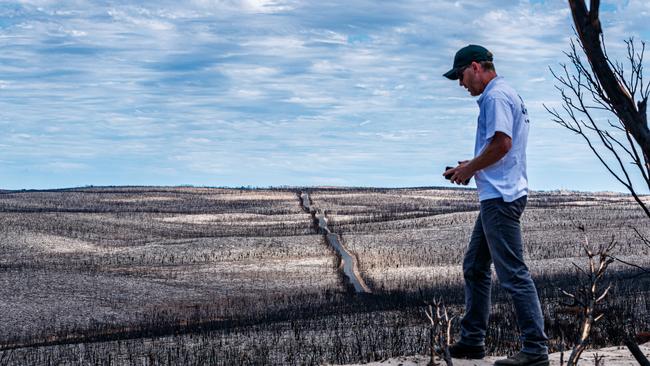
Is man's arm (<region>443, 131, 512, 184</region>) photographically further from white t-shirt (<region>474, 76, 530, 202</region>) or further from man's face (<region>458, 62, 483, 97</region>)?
man's face (<region>458, 62, 483, 97</region>)

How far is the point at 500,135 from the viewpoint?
6891 millimetres

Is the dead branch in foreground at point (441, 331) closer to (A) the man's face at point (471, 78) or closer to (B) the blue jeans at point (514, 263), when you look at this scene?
(B) the blue jeans at point (514, 263)

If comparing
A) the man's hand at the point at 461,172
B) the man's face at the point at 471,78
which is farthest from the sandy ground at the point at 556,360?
the man's face at the point at 471,78

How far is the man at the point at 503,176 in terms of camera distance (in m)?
6.96

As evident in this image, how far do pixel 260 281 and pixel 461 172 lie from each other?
15295 mm

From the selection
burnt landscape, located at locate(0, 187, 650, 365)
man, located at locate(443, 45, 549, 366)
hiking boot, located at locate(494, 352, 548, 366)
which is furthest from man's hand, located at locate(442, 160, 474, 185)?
hiking boot, located at locate(494, 352, 548, 366)

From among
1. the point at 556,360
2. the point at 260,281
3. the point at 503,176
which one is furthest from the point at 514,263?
the point at 260,281

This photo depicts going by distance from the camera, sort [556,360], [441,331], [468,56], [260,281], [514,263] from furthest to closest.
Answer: [260,281]
[556,360]
[468,56]
[514,263]
[441,331]

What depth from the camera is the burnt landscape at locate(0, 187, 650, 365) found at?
1116 cm

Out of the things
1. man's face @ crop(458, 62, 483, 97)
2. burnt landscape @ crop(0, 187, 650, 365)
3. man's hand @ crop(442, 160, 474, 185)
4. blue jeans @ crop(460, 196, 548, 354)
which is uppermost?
man's face @ crop(458, 62, 483, 97)

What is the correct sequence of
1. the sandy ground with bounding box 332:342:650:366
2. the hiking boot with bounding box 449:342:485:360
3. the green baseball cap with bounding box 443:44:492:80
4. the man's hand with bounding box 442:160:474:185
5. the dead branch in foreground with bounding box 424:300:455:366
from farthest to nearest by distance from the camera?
the hiking boot with bounding box 449:342:485:360
the sandy ground with bounding box 332:342:650:366
the green baseball cap with bounding box 443:44:492:80
the man's hand with bounding box 442:160:474:185
the dead branch in foreground with bounding box 424:300:455:366

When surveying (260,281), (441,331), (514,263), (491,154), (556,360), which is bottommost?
(260,281)

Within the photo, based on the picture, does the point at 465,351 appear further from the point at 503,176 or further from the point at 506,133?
→ the point at 506,133

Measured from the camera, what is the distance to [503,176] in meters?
7.06
